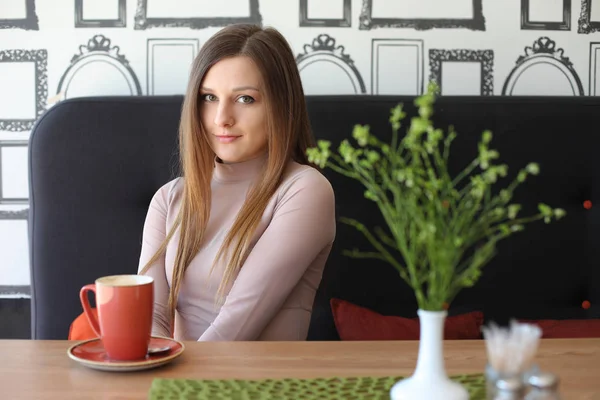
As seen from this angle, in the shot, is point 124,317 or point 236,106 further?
point 236,106

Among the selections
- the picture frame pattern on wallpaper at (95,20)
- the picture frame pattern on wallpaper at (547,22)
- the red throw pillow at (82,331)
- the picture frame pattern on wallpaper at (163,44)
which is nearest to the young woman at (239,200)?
the red throw pillow at (82,331)

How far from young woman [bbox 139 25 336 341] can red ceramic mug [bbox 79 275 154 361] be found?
15.7 inches

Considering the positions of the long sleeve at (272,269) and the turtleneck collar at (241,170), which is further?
the turtleneck collar at (241,170)

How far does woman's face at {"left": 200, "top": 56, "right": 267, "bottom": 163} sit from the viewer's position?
4.82 feet

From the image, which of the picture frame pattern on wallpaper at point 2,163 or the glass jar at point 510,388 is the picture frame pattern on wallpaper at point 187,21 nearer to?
the picture frame pattern on wallpaper at point 2,163

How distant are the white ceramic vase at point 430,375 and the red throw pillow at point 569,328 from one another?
103cm

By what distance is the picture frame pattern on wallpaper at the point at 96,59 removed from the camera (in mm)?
1925

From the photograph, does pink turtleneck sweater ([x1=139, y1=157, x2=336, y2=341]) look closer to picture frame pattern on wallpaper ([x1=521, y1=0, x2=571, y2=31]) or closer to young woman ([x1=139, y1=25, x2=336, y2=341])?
young woman ([x1=139, y1=25, x2=336, y2=341])

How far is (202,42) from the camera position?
6.33ft

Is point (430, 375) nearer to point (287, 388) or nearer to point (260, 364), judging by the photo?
point (287, 388)

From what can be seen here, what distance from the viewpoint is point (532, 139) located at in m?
1.79

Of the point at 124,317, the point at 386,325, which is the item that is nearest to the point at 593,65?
the point at 386,325

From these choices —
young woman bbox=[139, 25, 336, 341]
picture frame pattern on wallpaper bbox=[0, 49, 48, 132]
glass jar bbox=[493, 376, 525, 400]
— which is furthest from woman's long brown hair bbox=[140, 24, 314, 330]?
glass jar bbox=[493, 376, 525, 400]

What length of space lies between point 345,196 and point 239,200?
36 centimetres
